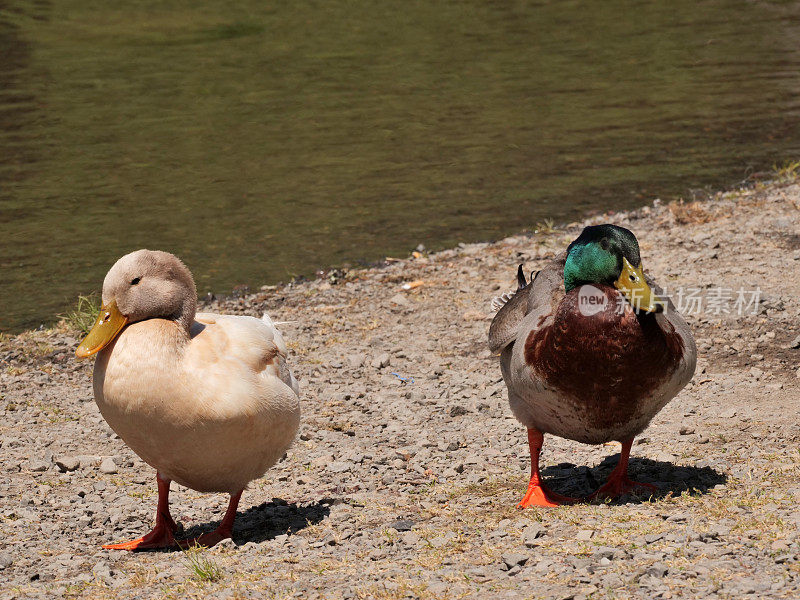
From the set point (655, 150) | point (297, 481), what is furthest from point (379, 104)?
point (297, 481)

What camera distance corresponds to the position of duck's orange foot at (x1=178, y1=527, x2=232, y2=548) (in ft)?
15.6

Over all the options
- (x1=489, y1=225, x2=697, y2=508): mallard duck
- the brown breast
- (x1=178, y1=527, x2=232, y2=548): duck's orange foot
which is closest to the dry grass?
(x1=489, y1=225, x2=697, y2=508): mallard duck

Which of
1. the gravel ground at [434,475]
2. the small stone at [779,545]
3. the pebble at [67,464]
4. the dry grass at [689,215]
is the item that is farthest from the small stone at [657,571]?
the dry grass at [689,215]

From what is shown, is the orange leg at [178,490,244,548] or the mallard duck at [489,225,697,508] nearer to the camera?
the mallard duck at [489,225,697,508]

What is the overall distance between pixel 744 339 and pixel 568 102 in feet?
36.1

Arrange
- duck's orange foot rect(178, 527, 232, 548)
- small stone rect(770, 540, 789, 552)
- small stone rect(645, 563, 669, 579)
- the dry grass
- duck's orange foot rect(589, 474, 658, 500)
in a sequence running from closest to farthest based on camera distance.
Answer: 1. small stone rect(645, 563, 669, 579)
2. small stone rect(770, 540, 789, 552)
3. duck's orange foot rect(178, 527, 232, 548)
4. duck's orange foot rect(589, 474, 658, 500)
5. the dry grass

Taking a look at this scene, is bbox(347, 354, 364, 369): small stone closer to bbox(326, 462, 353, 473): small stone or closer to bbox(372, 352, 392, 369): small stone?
bbox(372, 352, 392, 369): small stone

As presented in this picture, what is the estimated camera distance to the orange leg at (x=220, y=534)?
4770 mm

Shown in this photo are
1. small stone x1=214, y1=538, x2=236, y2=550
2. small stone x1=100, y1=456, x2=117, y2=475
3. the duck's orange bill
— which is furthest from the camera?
small stone x1=100, y1=456, x2=117, y2=475

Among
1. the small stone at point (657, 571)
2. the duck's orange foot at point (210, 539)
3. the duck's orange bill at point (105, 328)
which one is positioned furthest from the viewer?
the duck's orange foot at point (210, 539)

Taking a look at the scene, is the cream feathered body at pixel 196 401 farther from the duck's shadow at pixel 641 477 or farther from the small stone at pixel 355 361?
the small stone at pixel 355 361

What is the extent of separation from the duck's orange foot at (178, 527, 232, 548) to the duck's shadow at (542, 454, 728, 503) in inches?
65.2

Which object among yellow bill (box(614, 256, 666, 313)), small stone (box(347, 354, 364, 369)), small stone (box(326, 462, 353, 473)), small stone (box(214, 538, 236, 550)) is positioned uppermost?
yellow bill (box(614, 256, 666, 313))

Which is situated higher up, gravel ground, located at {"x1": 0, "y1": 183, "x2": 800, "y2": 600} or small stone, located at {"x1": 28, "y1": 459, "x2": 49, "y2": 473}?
gravel ground, located at {"x1": 0, "y1": 183, "x2": 800, "y2": 600}
